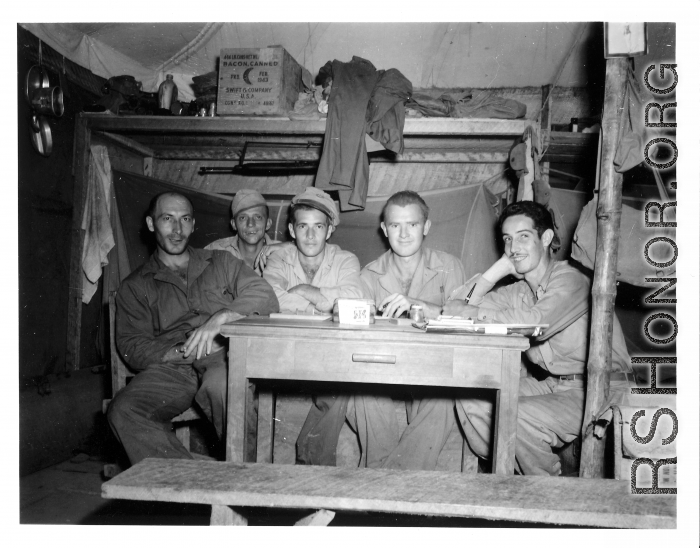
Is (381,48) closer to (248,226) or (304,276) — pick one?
(248,226)

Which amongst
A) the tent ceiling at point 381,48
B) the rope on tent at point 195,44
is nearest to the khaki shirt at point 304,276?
the tent ceiling at point 381,48

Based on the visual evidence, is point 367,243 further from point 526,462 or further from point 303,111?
point 526,462

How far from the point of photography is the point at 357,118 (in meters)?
3.68

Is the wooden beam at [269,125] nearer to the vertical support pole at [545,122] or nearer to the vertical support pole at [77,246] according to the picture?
the vertical support pole at [77,246]

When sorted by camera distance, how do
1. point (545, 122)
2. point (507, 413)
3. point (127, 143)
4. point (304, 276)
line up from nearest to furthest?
point (507, 413) < point (304, 276) < point (545, 122) < point (127, 143)

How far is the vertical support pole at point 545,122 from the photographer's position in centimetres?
416

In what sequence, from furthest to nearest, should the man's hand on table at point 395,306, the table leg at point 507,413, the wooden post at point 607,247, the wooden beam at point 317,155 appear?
the wooden beam at point 317,155
the man's hand on table at point 395,306
the wooden post at point 607,247
the table leg at point 507,413

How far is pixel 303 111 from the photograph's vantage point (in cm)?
396

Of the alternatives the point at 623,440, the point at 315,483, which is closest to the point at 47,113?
the point at 315,483

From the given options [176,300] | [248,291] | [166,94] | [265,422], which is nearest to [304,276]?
[248,291]

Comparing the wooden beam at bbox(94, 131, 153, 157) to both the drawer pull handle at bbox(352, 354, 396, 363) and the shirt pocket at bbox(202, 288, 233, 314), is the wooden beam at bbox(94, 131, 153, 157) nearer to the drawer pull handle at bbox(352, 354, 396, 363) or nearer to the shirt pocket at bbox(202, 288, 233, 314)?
the shirt pocket at bbox(202, 288, 233, 314)

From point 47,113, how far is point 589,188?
441cm

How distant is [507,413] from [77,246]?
3.51 m

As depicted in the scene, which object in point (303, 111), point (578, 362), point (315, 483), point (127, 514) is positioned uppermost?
point (303, 111)
